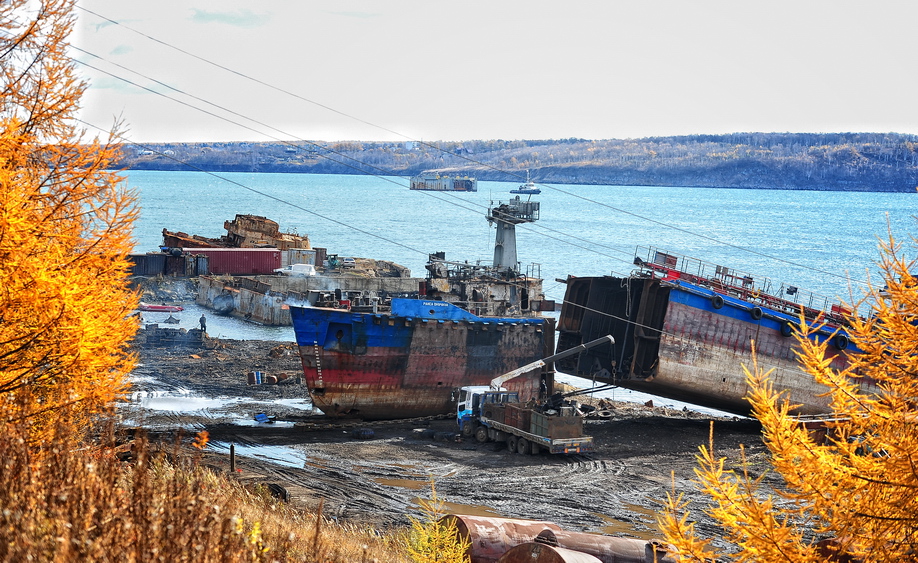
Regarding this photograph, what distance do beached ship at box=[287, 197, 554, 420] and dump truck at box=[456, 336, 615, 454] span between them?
3894 millimetres

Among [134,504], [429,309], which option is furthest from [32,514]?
[429,309]

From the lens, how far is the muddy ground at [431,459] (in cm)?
2269

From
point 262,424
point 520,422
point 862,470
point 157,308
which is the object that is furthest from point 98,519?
point 157,308

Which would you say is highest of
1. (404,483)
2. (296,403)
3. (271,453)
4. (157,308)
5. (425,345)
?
(425,345)

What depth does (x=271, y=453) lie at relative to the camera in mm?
27641

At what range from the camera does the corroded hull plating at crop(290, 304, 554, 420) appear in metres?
33.6

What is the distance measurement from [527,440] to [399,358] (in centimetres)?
836

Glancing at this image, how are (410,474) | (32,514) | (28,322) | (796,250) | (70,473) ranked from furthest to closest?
(796,250), (410,474), (28,322), (70,473), (32,514)

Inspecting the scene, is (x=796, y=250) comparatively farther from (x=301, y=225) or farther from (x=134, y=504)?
(x=134, y=504)

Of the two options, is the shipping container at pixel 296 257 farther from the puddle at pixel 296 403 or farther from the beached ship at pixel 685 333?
the beached ship at pixel 685 333

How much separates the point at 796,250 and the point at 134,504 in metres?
132

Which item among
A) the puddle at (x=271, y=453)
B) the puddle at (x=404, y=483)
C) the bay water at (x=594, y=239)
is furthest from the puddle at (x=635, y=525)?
the bay water at (x=594, y=239)

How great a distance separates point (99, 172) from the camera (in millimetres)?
11539

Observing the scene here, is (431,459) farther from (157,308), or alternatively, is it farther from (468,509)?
(157,308)
